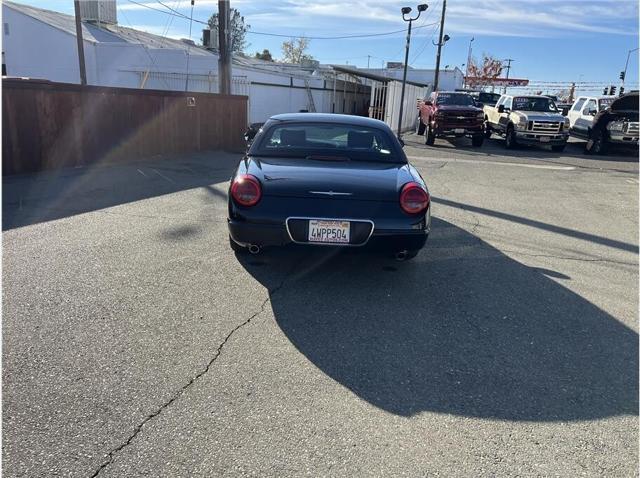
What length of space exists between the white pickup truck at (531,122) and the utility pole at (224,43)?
34.1ft

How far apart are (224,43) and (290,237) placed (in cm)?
1332

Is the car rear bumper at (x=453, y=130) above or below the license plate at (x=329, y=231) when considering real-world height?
above

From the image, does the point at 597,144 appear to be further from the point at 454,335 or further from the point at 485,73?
the point at 485,73

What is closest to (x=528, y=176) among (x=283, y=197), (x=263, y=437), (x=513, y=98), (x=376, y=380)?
(x=513, y=98)

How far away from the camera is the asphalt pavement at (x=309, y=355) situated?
7.83 ft

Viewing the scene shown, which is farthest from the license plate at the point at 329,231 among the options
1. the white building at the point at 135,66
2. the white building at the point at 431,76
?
the white building at the point at 431,76

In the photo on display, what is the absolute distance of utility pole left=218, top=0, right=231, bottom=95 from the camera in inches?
604

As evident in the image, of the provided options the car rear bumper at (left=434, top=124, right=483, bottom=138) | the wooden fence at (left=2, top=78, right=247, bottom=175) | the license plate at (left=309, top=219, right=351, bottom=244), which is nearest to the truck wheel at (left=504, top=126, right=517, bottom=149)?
the car rear bumper at (left=434, top=124, right=483, bottom=138)

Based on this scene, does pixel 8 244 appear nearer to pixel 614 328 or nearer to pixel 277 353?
pixel 277 353

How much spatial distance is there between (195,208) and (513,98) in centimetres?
1593

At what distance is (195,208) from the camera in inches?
284

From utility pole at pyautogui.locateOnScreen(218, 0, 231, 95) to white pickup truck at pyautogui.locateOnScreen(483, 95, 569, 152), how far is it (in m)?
10.4

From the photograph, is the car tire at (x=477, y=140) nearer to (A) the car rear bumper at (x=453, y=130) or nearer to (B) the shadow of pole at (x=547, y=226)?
(A) the car rear bumper at (x=453, y=130)

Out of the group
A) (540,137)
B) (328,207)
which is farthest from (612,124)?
(328,207)
